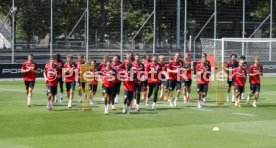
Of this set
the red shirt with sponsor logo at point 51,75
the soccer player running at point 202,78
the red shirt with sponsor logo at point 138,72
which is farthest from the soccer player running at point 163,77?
the red shirt with sponsor logo at point 51,75

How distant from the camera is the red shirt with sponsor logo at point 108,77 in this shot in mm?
23547

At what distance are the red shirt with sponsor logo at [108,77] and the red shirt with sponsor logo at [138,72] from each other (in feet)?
2.69

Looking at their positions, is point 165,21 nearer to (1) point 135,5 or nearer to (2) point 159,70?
(1) point 135,5

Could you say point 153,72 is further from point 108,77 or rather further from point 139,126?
point 139,126

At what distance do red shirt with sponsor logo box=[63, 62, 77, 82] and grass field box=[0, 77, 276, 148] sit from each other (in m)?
1.13

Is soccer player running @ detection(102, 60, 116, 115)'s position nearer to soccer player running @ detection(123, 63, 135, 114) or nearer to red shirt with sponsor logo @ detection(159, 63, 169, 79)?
soccer player running @ detection(123, 63, 135, 114)

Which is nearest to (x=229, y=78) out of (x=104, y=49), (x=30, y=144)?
(x=30, y=144)

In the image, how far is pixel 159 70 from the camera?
26859 millimetres

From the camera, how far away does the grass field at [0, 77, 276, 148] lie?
53.3ft

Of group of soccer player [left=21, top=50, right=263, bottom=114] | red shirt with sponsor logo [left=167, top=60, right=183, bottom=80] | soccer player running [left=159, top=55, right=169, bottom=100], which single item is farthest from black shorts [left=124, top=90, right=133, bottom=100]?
red shirt with sponsor logo [left=167, top=60, right=183, bottom=80]

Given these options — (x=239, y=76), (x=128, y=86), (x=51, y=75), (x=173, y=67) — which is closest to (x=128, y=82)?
(x=128, y=86)

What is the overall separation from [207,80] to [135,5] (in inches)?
1001

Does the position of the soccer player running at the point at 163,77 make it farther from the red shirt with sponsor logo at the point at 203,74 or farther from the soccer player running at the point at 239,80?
the soccer player running at the point at 239,80

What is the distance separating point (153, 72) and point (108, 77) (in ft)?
11.3
